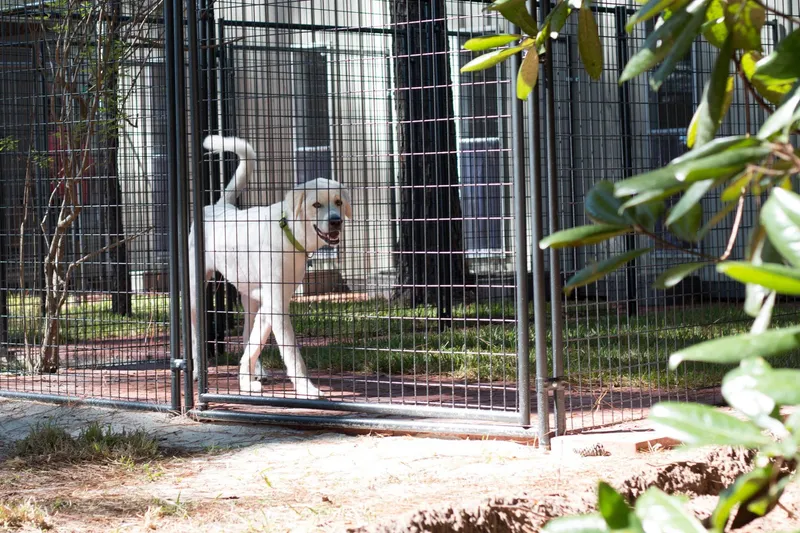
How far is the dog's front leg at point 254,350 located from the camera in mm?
5770

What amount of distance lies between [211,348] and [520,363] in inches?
155

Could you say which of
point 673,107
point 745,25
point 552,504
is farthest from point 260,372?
point 745,25

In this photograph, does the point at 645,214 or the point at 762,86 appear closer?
the point at 645,214

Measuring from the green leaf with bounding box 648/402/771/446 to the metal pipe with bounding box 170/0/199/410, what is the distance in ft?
15.6

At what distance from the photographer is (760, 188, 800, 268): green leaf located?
81 centimetres

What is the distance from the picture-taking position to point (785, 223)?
2.71ft

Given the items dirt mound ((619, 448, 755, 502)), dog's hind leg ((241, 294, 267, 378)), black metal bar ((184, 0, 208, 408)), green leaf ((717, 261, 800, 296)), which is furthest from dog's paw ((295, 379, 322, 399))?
green leaf ((717, 261, 800, 296))

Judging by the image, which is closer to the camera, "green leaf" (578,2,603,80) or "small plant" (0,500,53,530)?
"green leaf" (578,2,603,80)

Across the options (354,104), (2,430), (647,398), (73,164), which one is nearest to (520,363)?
(647,398)

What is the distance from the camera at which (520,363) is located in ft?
14.8

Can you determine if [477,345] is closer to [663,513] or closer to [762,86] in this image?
[762,86]

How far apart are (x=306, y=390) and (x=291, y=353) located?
9.3 inches

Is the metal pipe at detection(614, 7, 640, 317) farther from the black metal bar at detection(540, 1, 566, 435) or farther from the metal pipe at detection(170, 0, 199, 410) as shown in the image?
the metal pipe at detection(170, 0, 199, 410)

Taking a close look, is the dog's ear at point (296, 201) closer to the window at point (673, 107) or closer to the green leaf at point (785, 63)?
the window at point (673, 107)
